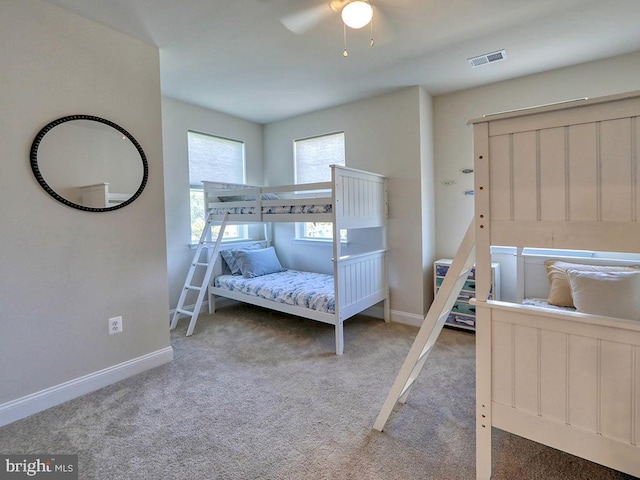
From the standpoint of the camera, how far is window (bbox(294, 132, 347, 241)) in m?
4.05

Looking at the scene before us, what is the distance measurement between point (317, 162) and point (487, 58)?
217 cm

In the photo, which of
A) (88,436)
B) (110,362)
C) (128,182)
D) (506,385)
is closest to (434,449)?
(506,385)

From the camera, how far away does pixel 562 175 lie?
1.16 m

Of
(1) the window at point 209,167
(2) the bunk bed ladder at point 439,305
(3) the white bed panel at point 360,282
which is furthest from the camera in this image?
(1) the window at point 209,167

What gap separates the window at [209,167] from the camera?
3.93 m

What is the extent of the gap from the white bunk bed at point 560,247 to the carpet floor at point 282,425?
0.39 meters

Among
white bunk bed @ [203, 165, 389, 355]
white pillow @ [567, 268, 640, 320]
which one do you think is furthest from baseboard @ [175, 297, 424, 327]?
white pillow @ [567, 268, 640, 320]

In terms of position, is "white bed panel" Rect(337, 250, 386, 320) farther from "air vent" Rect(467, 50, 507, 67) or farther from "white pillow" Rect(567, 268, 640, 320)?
"air vent" Rect(467, 50, 507, 67)

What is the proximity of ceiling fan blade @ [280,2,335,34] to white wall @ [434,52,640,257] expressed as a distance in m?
1.96

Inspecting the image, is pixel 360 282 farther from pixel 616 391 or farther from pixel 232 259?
pixel 616 391

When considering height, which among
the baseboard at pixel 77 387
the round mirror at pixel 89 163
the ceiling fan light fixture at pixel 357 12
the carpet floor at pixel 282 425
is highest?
the ceiling fan light fixture at pixel 357 12

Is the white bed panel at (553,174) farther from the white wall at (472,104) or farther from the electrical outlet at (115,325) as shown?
the electrical outlet at (115,325)

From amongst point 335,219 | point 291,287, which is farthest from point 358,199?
point 291,287

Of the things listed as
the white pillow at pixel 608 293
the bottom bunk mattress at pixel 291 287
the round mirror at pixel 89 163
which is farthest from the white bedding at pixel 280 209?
the white pillow at pixel 608 293
